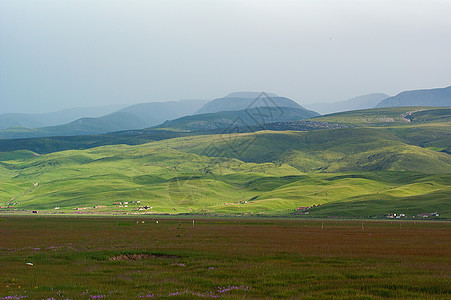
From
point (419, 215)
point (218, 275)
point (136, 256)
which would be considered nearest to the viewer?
point (218, 275)

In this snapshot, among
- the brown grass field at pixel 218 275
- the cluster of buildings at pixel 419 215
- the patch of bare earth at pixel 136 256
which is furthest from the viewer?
the cluster of buildings at pixel 419 215

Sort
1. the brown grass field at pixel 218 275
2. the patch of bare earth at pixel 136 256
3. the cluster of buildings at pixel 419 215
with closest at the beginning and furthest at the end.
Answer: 1. the brown grass field at pixel 218 275
2. the patch of bare earth at pixel 136 256
3. the cluster of buildings at pixel 419 215

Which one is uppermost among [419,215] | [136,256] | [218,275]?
[218,275]

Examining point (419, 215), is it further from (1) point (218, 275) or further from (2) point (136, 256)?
(1) point (218, 275)

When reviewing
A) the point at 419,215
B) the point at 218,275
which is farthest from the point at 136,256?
the point at 419,215

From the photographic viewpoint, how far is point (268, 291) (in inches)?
804

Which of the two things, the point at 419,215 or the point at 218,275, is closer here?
the point at 218,275

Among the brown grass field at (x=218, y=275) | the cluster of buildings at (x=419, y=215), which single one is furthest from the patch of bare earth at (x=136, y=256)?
the cluster of buildings at (x=419, y=215)

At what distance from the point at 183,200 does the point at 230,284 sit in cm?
17721

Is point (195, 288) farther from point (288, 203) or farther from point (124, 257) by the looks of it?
point (288, 203)

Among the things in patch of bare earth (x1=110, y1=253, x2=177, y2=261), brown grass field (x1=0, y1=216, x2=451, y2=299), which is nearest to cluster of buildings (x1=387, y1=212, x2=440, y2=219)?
brown grass field (x1=0, y1=216, x2=451, y2=299)

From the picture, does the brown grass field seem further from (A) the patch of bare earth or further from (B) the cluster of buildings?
(B) the cluster of buildings

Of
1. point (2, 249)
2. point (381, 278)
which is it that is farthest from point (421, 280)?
point (2, 249)

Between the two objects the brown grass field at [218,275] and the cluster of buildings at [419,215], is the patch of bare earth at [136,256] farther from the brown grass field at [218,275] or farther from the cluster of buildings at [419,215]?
the cluster of buildings at [419,215]
